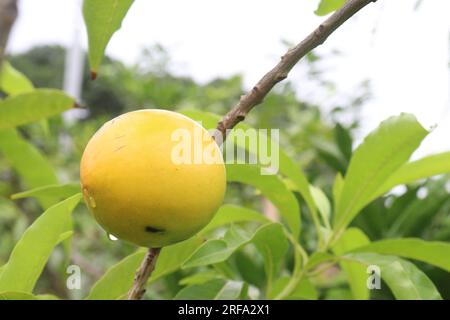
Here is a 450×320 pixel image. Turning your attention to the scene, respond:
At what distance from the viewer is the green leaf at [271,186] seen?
83 cm

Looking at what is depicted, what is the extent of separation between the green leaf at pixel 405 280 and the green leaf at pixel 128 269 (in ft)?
0.85

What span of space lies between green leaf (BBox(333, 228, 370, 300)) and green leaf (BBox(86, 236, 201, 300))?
275 millimetres

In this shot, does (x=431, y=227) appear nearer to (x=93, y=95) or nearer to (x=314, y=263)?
(x=314, y=263)

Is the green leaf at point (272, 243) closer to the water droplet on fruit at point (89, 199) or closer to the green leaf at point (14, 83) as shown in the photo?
the water droplet on fruit at point (89, 199)

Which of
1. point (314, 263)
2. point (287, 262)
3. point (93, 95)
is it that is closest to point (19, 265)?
point (314, 263)

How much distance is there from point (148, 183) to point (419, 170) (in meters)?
0.55

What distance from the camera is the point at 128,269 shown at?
818mm

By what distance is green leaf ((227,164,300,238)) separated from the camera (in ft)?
2.72

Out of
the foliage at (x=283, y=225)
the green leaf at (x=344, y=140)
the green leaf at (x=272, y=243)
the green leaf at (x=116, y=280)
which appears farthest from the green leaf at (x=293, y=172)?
the green leaf at (x=344, y=140)

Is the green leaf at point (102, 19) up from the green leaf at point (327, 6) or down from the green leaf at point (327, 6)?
down

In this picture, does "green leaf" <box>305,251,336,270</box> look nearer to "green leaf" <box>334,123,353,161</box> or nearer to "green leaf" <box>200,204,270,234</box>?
"green leaf" <box>200,204,270,234</box>

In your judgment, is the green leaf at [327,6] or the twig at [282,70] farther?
the green leaf at [327,6]

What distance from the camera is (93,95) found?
711 inches

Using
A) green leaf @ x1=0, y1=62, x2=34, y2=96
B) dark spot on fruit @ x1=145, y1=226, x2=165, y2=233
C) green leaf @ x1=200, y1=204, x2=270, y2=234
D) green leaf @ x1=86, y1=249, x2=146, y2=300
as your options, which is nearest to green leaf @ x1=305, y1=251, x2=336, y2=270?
green leaf @ x1=200, y1=204, x2=270, y2=234
